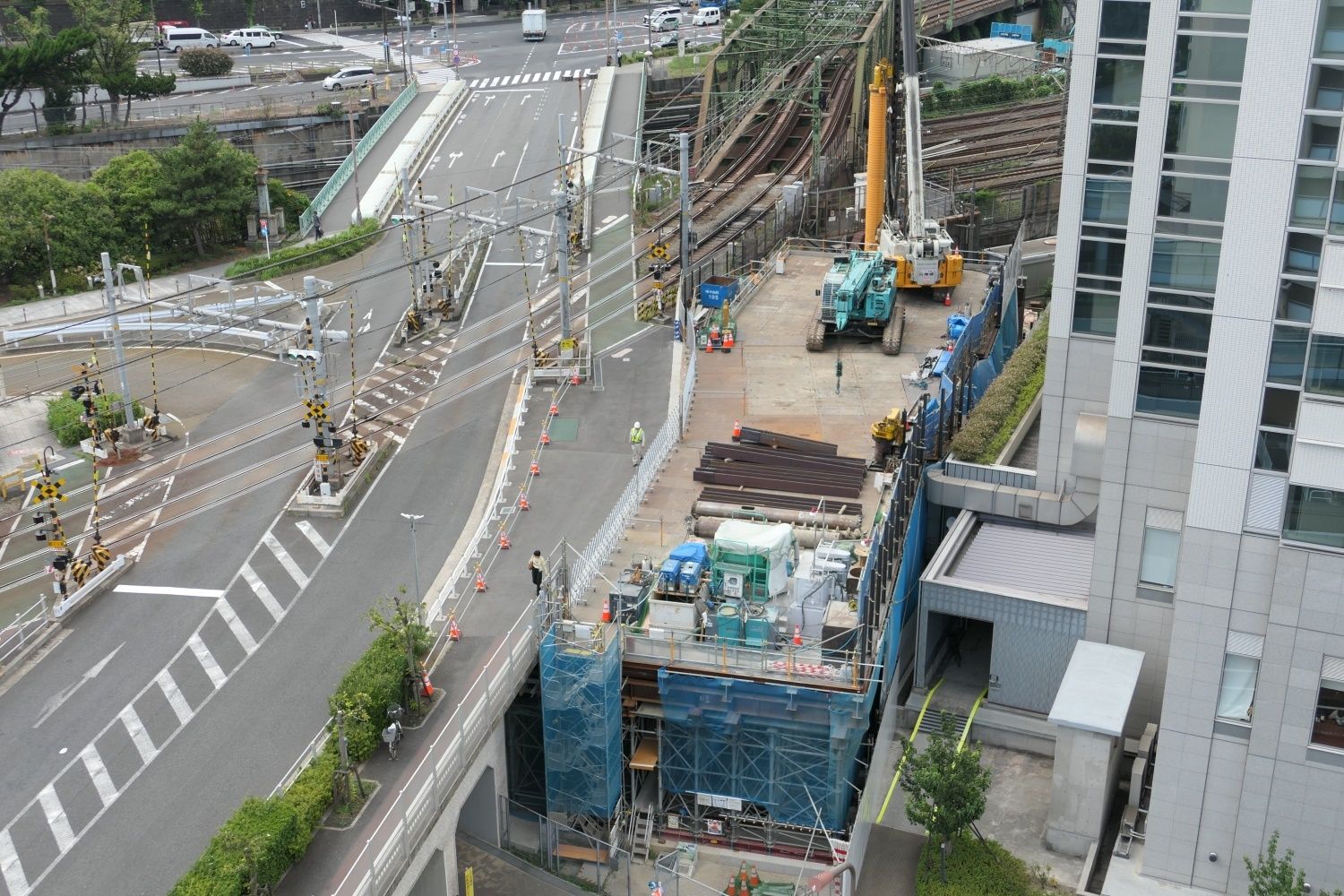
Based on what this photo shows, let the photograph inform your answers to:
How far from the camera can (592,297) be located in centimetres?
7662

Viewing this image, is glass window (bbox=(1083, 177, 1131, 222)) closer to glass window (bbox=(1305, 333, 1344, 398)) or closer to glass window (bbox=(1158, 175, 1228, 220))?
glass window (bbox=(1158, 175, 1228, 220))

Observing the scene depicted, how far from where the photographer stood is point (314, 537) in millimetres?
54219

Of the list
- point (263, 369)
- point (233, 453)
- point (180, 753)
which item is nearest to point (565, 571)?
point (180, 753)

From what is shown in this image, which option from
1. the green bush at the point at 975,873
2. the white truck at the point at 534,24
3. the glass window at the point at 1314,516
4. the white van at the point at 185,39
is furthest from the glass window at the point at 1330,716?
the white van at the point at 185,39

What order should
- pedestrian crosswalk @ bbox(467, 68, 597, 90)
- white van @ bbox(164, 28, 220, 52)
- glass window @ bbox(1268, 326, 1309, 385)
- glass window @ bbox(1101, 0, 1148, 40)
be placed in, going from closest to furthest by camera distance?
1. glass window @ bbox(1268, 326, 1309, 385)
2. glass window @ bbox(1101, 0, 1148, 40)
3. pedestrian crosswalk @ bbox(467, 68, 597, 90)
4. white van @ bbox(164, 28, 220, 52)

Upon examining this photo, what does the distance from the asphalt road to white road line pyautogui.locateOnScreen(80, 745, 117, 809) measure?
0.07m

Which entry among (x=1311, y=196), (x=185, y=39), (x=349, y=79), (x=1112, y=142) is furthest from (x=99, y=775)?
(x=185, y=39)

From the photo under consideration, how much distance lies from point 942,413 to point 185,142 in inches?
2093

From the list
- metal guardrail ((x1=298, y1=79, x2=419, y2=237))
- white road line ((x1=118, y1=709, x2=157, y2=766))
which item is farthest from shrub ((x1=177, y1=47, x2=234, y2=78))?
white road line ((x1=118, y1=709, x2=157, y2=766))

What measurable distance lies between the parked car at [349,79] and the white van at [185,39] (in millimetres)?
19676


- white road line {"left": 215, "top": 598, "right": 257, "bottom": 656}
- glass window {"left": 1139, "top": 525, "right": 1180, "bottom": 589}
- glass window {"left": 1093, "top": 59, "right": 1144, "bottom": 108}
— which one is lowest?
white road line {"left": 215, "top": 598, "right": 257, "bottom": 656}

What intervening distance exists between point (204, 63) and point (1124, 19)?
87.2 m

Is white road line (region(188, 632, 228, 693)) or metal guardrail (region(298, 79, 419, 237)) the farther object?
metal guardrail (region(298, 79, 419, 237))

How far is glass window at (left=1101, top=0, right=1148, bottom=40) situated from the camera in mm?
45406
